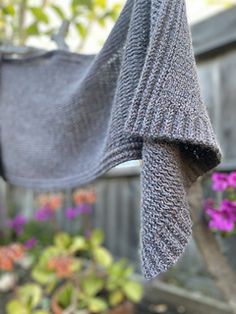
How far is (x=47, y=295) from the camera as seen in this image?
5.40 ft

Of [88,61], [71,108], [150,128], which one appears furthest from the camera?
[88,61]

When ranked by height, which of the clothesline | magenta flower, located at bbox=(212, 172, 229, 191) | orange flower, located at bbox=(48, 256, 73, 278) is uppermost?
the clothesline

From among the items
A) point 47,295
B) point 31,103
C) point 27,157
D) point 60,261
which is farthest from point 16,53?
point 47,295

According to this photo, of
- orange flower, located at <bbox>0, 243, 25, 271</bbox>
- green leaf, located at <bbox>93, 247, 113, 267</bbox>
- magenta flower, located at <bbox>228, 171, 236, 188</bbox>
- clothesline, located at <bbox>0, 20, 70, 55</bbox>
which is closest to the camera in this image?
magenta flower, located at <bbox>228, 171, 236, 188</bbox>

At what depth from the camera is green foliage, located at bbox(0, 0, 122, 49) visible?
4.58ft

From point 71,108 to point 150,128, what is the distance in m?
0.47

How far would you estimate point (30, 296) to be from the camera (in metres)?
1.48

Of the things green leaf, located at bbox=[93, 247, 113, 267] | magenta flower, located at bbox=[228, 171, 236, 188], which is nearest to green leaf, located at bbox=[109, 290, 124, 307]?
green leaf, located at bbox=[93, 247, 113, 267]

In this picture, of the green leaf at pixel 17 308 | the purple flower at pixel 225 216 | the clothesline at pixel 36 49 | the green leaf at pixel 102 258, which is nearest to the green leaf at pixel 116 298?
the green leaf at pixel 102 258

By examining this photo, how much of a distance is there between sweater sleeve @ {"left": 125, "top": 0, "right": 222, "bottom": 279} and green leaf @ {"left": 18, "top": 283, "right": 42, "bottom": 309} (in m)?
1.08

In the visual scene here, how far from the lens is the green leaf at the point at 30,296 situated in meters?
1.44

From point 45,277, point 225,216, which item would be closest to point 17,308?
point 45,277

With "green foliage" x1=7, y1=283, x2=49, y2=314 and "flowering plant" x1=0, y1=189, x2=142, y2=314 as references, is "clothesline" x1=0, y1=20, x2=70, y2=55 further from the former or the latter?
"green foliage" x1=7, y1=283, x2=49, y2=314

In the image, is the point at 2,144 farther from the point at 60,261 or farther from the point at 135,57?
the point at 135,57
